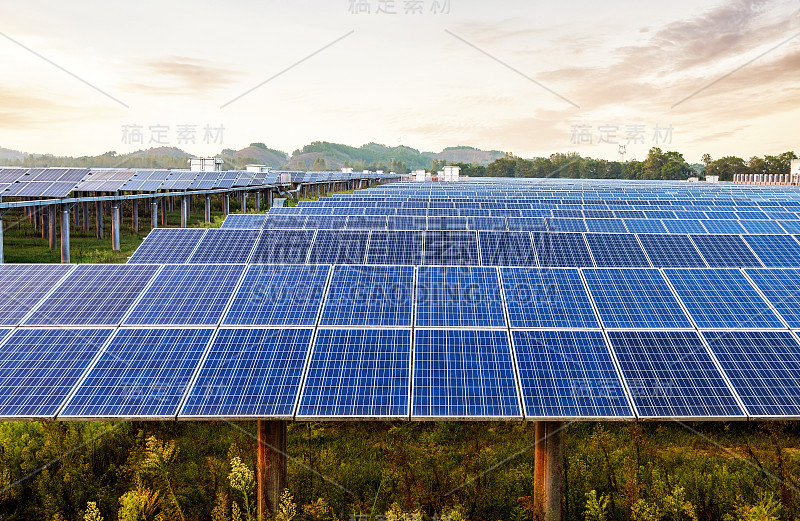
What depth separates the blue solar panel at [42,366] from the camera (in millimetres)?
6535

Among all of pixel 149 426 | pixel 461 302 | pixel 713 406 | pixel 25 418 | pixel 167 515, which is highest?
pixel 461 302

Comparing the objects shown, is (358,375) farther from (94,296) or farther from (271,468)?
(94,296)

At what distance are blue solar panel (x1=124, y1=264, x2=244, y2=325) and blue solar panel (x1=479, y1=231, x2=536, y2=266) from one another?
7.07 metres

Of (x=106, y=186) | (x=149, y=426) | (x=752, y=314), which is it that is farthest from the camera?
(x=106, y=186)

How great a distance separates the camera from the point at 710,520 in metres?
8.43

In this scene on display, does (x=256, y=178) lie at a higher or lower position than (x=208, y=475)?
higher

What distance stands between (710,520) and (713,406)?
119 inches

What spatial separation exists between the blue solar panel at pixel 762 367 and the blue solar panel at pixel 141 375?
20.7 feet

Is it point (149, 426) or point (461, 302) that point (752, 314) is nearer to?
point (461, 302)

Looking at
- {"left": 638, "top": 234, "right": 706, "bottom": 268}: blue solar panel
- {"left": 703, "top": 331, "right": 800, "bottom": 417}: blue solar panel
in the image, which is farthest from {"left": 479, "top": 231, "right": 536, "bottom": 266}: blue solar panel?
{"left": 703, "top": 331, "right": 800, "bottom": 417}: blue solar panel

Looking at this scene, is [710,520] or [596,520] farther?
[710,520]

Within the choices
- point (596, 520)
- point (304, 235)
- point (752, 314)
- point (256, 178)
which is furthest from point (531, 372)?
point (256, 178)

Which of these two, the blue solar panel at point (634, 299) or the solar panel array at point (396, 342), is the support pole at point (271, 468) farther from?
the blue solar panel at point (634, 299)

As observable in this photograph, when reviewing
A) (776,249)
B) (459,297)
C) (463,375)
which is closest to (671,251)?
(776,249)
